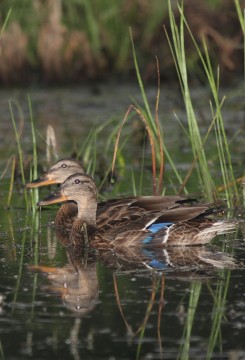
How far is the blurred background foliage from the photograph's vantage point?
16.3 metres

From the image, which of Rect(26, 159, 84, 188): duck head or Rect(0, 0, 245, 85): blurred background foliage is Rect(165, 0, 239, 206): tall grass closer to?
Rect(26, 159, 84, 188): duck head

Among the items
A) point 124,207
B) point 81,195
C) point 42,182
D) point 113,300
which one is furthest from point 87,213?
point 113,300

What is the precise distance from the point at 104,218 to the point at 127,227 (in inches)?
12.3

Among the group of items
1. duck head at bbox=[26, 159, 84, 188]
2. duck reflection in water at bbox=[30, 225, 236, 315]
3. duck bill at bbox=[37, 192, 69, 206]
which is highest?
duck head at bbox=[26, 159, 84, 188]

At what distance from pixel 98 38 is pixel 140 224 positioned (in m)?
8.77

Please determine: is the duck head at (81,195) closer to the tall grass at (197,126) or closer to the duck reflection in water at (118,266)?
the duck reflection in water at (118,266)

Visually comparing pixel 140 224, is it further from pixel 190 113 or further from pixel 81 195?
pixel 190 113

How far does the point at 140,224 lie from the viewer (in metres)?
8.39

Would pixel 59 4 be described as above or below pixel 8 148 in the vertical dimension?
above

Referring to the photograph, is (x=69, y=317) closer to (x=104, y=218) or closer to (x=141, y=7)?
(x=104, y=218)

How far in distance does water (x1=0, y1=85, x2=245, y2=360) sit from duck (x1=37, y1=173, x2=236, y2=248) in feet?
0.52

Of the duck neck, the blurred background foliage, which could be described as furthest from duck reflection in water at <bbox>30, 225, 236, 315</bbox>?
the blurred background foliage

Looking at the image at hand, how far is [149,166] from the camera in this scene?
11.5 metres

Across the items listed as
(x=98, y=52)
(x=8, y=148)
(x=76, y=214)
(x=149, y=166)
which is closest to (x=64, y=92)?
(x=98, y=52)
